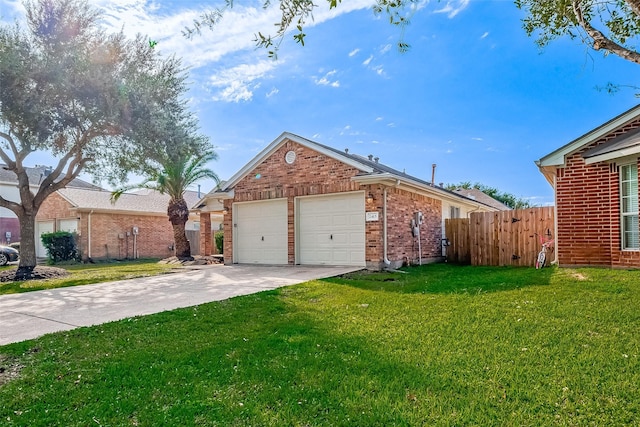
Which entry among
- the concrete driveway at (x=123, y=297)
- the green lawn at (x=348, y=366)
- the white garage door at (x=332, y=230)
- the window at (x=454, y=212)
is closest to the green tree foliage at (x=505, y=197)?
the window at (x=454, y=212)

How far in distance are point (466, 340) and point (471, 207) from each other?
1616 centimetres

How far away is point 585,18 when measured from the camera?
652 cm

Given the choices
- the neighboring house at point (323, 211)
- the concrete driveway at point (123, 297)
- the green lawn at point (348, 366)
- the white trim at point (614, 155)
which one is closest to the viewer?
the green lawn at point (348, 366)

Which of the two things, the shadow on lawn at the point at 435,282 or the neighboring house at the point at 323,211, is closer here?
the shadow on lawn at the point at 435,282

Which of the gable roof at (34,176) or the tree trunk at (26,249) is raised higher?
the gable roof at (34,176)

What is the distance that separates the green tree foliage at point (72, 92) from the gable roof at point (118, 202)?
23.6 ft

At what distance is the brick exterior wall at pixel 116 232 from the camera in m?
20.4

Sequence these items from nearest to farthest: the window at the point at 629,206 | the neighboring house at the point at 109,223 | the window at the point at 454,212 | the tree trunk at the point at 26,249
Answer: the window at the point at 629,206
the tree trunk at the point at 26,249
the window at the point at 454,212
the neighboring house at the point at 109,223

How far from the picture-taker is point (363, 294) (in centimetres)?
747

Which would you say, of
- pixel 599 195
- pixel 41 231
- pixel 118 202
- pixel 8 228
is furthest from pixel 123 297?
pixel 8 228

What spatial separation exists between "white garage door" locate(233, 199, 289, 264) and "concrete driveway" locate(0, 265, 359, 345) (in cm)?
180

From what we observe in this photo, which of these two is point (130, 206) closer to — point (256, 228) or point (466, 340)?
point (256, 228)

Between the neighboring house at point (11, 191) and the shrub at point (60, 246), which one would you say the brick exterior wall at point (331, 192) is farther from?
the neighboring house at point (11, 191)

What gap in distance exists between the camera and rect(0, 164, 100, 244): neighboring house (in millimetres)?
29000
